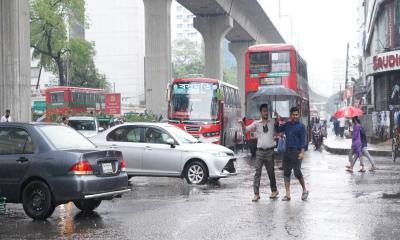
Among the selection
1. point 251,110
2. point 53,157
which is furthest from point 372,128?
point 53,157

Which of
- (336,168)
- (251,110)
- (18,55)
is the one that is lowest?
(336,168)

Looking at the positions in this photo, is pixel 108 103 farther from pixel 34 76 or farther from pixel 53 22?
pixel 34 76

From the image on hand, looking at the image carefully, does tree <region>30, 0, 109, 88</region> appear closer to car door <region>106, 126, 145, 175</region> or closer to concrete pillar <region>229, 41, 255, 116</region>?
concrete pillar <region>229, 41, 255, 116</region>

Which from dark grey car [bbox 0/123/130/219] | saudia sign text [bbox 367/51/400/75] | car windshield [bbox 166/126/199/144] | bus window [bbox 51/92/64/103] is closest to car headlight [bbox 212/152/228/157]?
car windshield [bbox 166/126/199/144]

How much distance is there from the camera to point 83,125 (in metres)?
29.7

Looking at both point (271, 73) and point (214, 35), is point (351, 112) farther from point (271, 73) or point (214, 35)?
point (214, 35)

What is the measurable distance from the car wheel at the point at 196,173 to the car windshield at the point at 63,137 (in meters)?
4.64

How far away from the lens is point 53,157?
9.70 meters

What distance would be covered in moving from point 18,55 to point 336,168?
1473 centimetres

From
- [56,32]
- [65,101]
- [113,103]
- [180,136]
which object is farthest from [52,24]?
[180,136]

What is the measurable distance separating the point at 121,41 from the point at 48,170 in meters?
118

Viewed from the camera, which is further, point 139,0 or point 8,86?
point 139,0

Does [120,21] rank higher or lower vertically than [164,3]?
higher

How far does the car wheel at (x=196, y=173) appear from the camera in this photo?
15.1 m
